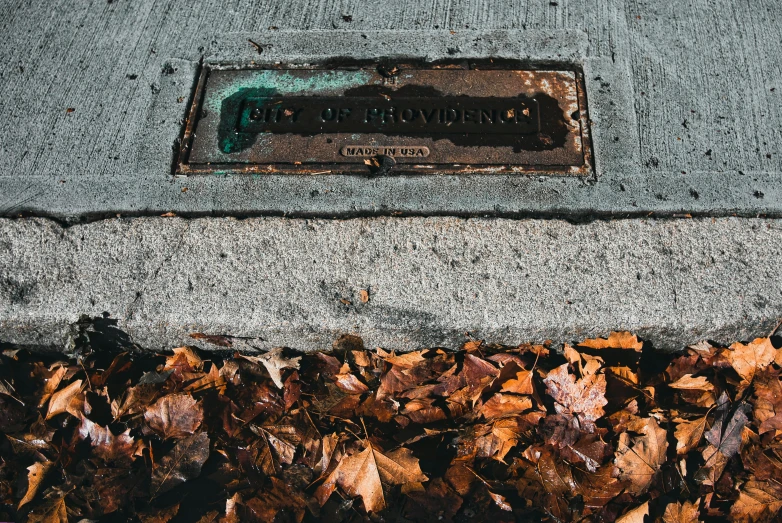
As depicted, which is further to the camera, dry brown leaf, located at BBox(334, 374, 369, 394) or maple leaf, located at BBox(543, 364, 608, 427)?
dry brown leaf, located at BBox(334, 374, 369, 394)

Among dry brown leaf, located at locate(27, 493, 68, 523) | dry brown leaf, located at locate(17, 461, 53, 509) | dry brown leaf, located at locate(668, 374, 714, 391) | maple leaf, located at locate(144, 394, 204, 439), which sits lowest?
dry brown leaf, located at locate(27, 493, 68, 523)

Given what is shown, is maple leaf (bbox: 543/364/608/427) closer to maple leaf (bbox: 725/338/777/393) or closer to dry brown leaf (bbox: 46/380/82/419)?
maple leaf (bbox: 725/338/777/393)

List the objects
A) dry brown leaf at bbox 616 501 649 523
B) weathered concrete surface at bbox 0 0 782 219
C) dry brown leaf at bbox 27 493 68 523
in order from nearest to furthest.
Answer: dry brown leaf at bbox 616 501 649 523, dry brown leaf at bbox 27 493 68 523, weathered concrete surface at bbox 0 0 782 219

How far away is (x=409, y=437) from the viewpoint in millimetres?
1944

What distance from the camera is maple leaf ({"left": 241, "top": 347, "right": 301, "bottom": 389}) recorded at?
6.81ft

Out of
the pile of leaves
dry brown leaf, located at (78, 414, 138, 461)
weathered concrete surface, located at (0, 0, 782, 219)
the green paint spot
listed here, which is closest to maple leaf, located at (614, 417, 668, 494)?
the pile of leaves

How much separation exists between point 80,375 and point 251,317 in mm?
688

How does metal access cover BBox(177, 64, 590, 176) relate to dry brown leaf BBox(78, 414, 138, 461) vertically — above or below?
above

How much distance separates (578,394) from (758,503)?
59 cm

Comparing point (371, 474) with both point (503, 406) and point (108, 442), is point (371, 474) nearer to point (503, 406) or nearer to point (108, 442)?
point (503, 406)

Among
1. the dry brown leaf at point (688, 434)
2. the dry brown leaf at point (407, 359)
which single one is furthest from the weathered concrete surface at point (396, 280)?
the dry brown leaf at point (688, 434)

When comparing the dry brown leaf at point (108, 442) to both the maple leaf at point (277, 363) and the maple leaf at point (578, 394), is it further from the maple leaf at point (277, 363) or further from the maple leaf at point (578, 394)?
the maple leaf at point (578, 394)

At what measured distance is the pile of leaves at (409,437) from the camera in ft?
6.12

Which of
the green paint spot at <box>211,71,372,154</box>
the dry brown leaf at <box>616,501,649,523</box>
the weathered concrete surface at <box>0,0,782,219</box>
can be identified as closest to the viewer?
the dry brown leaf at <box>616,501,649,523</box>
